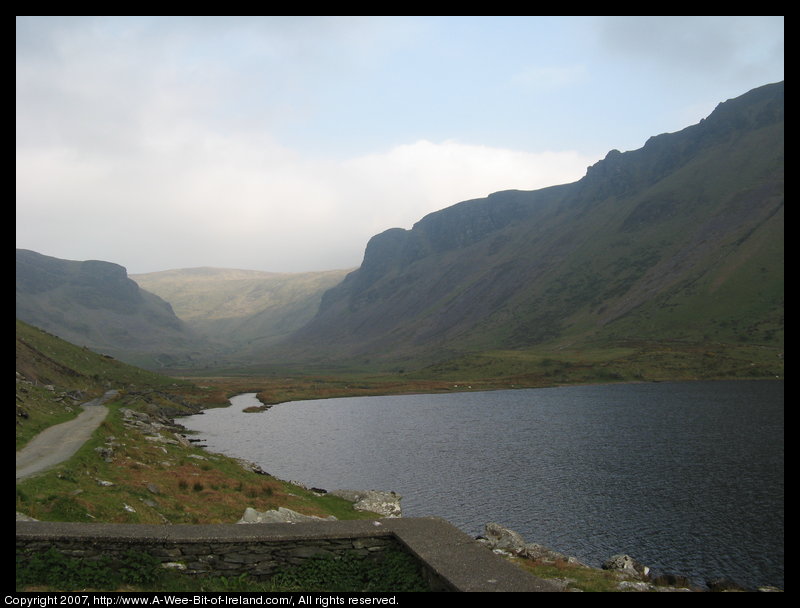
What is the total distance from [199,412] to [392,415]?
46.6 meters

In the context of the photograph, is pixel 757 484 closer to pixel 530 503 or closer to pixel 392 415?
pixel 530 503

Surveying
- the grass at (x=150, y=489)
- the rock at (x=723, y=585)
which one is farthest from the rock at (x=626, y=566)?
the grass at (x=150, y=489)

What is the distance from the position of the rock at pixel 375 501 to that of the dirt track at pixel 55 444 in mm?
22342

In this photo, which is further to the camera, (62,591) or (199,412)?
(199,412)

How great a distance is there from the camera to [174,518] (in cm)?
2944

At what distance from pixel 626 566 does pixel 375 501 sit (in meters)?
22.4

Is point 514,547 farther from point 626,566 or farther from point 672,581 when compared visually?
point 672,581

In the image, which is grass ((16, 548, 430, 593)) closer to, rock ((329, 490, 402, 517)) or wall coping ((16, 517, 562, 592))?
wall coping ((16, 517, 562, 592))

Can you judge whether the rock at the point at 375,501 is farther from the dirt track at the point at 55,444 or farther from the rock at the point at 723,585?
the dirt track at the point at 55,444

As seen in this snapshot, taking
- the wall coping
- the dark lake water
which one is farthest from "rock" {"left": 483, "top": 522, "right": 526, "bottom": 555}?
the wall coping

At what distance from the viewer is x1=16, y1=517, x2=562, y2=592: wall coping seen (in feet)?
44.4

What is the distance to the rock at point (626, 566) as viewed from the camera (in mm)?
28281
